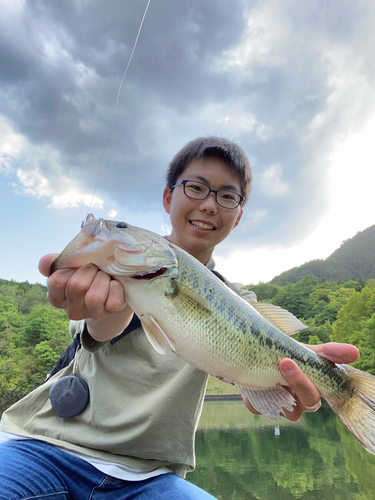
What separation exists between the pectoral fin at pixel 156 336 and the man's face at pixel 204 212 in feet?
4.98

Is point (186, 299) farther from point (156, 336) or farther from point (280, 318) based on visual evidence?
point (280, 318)

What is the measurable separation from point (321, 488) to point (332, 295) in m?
59.1

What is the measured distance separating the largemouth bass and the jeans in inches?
38.0

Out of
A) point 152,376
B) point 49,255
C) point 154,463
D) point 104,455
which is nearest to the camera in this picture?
point 49,255

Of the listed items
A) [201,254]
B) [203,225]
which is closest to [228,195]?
[203,225]

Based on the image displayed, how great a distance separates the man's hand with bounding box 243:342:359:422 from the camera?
7.32 feet

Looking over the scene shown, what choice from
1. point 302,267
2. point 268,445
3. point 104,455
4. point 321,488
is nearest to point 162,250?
point 104,455

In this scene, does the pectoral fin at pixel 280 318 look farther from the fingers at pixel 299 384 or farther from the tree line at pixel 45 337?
the tree line at pixel 45 337

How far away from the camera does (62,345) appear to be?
37656mm

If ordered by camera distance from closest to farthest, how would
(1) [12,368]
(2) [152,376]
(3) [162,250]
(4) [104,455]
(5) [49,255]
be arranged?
(5) [49,255]
(3) [162,250]
(4) [104,455]
(2) [152,376]
(1) [12,368]

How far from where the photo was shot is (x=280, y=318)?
2617 mm

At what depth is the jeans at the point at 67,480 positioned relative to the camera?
7.29 ft

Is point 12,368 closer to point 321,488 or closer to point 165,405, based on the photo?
point 321,488

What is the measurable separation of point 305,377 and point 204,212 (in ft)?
5.78
